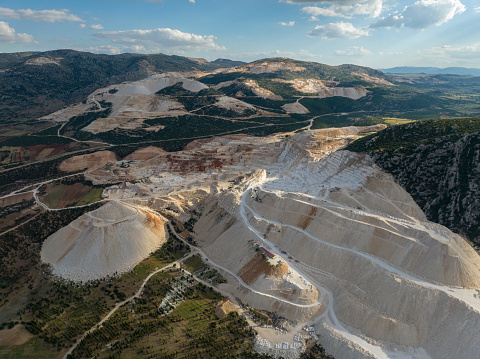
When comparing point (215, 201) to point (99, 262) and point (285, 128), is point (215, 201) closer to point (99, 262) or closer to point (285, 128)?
point (99, 262)

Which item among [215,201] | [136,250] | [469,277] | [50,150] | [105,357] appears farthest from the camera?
[50,150]

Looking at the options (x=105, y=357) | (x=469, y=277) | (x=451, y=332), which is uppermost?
(x=469, y=277)

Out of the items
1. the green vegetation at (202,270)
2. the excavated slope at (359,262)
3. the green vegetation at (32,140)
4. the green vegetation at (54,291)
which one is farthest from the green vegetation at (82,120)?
the green vegetation at (202,270)

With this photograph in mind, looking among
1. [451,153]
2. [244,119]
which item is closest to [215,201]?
[451,153]

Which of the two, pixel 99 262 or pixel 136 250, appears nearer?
pixel 99 262

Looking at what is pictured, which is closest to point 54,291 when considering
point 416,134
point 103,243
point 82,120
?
point 103,243

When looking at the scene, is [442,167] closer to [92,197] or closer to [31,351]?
[31,351]

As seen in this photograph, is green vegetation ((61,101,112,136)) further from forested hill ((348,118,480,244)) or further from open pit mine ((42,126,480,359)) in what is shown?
forested hill ((348,118,480,244))

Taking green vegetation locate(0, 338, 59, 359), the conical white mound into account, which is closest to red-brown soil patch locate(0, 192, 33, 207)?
the conical white mound
